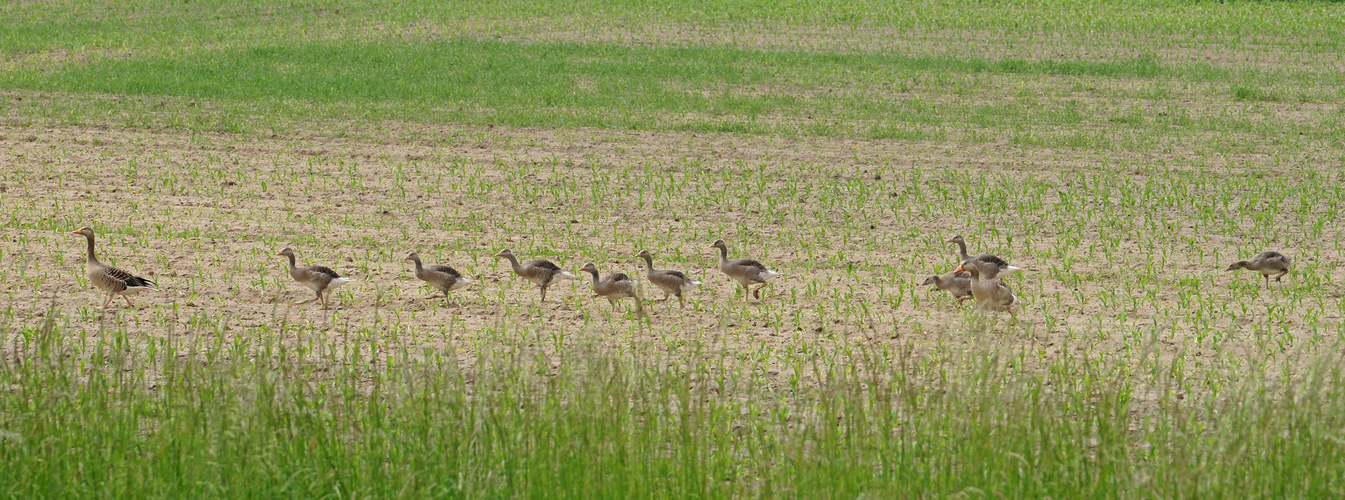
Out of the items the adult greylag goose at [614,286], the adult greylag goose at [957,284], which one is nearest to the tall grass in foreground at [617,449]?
the adult greylag goose at [957,284]

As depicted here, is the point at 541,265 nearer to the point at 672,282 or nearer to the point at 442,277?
the point at 442,277

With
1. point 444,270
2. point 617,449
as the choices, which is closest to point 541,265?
point 444,270

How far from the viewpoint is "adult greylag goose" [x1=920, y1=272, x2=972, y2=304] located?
11.3m

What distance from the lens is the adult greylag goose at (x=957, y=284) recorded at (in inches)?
444

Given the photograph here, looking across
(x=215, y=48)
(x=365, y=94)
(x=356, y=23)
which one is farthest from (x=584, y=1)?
(x=365, y=94)

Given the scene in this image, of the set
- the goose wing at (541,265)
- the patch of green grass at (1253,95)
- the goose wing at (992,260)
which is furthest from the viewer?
the patch of green grass at (1253,95)

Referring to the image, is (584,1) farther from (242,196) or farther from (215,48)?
(242,196)

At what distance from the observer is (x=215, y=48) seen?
103 ft

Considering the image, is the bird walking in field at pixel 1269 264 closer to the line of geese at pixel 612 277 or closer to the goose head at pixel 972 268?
the line of geese at pixel 612 277

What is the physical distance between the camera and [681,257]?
1338 centimetres

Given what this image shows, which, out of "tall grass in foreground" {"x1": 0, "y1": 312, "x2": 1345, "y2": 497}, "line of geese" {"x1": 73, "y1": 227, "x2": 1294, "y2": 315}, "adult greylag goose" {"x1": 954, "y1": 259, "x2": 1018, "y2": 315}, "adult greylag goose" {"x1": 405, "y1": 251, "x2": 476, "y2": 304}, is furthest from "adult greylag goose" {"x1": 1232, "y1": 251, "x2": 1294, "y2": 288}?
"adult greylag goose" {"x1": 405, "y1": 251, "x2": 476, "y2": 304}

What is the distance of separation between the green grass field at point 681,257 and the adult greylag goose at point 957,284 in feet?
0.54

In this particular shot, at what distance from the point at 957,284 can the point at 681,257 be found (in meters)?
3.04

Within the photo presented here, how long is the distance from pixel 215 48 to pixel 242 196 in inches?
655
